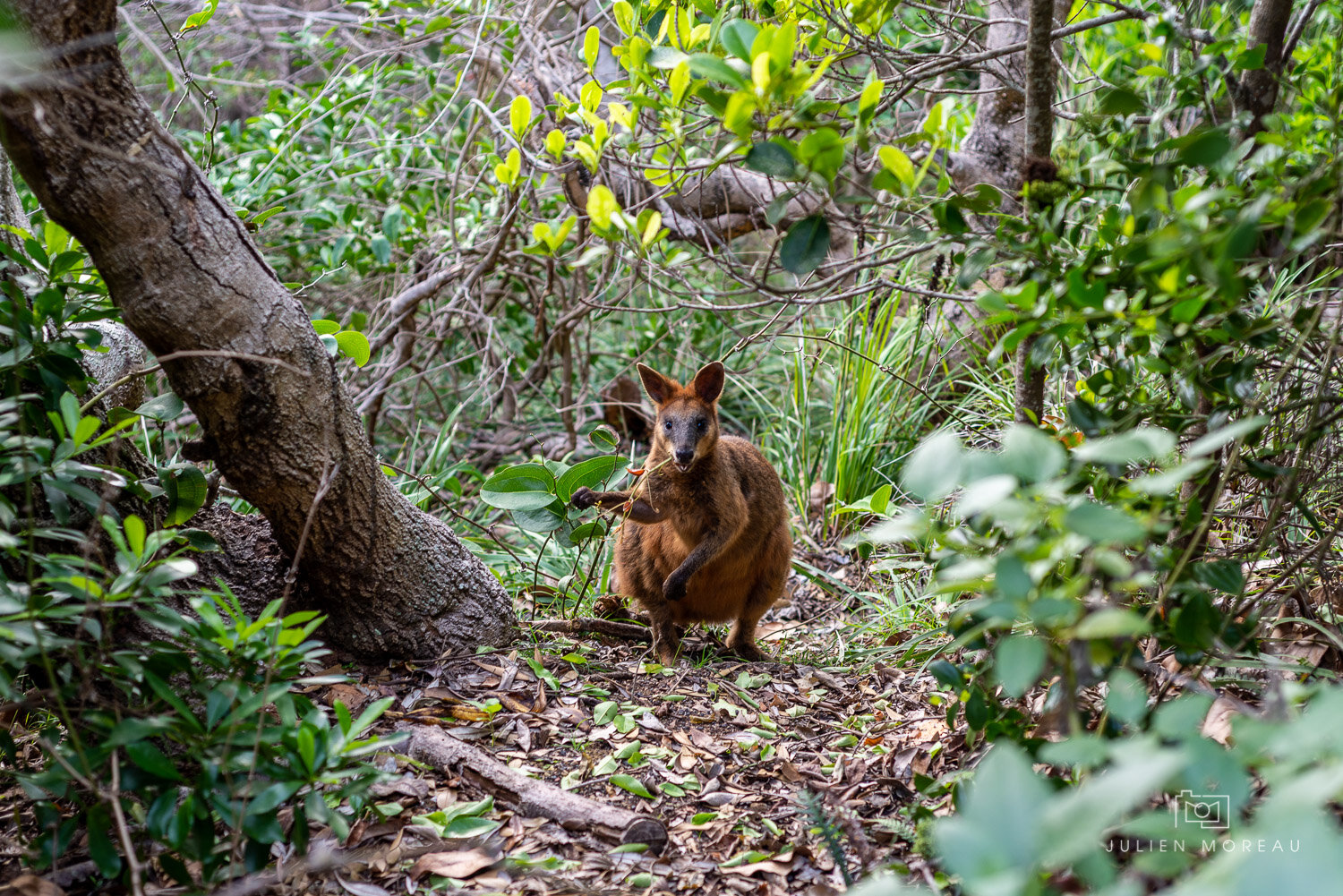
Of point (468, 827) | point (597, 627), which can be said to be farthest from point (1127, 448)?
point (597, 627)

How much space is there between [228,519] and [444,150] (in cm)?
400

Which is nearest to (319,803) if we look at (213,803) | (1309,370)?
(213,803)

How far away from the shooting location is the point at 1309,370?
2779mm

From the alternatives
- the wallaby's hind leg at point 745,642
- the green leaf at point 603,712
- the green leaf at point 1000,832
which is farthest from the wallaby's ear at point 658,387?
the green leaf at point 1000,832

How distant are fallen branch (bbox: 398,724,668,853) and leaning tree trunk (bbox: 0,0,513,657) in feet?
1.91

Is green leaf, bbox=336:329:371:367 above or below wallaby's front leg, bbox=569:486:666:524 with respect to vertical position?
above

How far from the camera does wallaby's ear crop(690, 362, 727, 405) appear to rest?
4.55 meters

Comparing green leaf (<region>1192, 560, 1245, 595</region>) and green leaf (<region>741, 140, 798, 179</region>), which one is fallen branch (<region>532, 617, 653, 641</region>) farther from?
green leaf (<region>1192, 560, 1245, 595</region>)

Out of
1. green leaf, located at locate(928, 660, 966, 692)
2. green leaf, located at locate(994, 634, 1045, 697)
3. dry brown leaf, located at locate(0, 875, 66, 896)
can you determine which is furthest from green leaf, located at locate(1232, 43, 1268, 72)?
dry brown leaf, located at locate(0, 875, 66, 896)

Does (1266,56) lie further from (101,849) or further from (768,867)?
(101,849)

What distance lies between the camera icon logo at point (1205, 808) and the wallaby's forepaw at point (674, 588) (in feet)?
7.58

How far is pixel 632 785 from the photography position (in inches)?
119

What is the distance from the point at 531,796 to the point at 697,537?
5.99 feet

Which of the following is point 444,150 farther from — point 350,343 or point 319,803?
point 319,803
